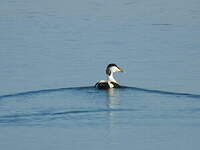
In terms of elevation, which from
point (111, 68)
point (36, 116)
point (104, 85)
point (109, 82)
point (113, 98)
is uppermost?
point (111, 68)

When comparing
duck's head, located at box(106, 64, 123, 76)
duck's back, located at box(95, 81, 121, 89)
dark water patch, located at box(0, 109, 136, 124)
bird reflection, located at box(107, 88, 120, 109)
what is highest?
duck's head, located at box(106, 64, 123, 76)

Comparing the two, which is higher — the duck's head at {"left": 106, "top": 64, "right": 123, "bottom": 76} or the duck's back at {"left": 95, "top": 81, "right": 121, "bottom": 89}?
the duck's head at {"left": 106, "top": 64, "right": 123, "bottom": 76}

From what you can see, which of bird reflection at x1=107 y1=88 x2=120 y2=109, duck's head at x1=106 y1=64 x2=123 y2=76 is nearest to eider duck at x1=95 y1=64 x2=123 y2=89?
duck's head at x1=106 y1=64 x2=123 y2=76

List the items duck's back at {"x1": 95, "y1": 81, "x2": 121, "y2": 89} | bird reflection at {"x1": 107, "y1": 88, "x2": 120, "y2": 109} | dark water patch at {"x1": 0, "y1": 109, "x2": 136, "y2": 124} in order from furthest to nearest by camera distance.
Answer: duck's back at {"x1": 95, "y1": 81, "x2": 121, "y2": 89} → bird reflection at {"x1": 107, "y1": 88, "x2": 120, "y2": 109} → dark water patch at {"x1": 0, "y1": 109, "x2": 136, "y2": 124}

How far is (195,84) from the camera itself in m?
21.7

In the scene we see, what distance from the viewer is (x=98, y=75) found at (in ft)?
76.9

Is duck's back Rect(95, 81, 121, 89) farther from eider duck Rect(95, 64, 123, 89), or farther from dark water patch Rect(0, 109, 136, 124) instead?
dark water patch Rect(0, 109, 136, 124)

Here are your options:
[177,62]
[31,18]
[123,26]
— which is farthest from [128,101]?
[31,18]

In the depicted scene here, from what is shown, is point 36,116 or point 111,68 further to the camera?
point 111,68

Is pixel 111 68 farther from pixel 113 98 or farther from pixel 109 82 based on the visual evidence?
pixel 113 98

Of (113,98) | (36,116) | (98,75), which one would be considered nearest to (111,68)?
(98,75)

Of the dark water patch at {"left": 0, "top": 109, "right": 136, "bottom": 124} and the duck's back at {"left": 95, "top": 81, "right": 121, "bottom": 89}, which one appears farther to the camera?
the duck's back at {"left": 95, "top": 81, "right": 121, "bottom": 89}

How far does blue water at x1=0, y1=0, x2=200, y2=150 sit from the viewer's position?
1684cm

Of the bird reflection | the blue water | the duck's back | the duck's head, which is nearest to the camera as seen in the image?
the blue water
